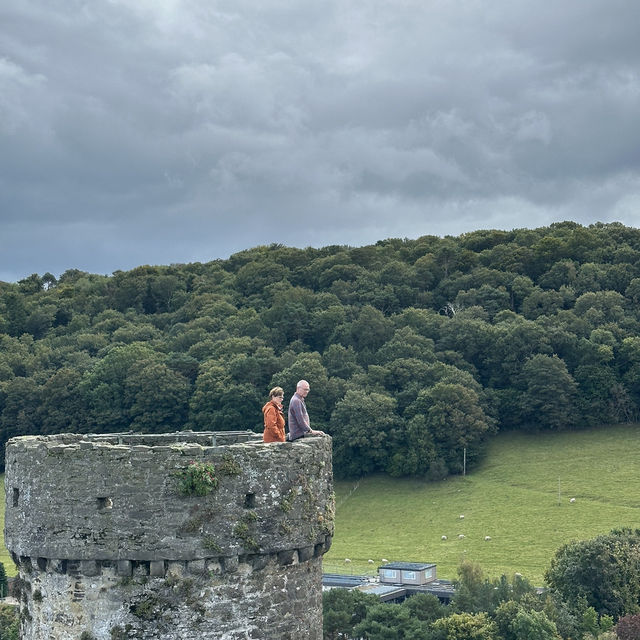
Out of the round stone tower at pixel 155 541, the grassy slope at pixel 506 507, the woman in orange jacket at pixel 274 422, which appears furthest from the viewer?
the grassy slope at pixel 506 507

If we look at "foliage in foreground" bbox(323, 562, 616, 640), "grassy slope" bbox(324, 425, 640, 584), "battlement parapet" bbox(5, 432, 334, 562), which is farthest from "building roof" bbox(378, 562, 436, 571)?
"battlement parapet" bbox(5, 432, 334, 562)

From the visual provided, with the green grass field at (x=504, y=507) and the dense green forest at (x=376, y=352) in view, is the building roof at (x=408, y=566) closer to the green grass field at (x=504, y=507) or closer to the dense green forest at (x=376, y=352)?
the green grass field at (x=504, y=507)

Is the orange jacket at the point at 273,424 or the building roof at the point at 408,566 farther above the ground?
the orange jacket at the point at 273,424

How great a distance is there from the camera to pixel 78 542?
11867mm

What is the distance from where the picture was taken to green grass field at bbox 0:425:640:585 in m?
80.6

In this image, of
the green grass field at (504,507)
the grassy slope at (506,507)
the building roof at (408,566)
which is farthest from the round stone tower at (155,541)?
the green grass field at (504,507)

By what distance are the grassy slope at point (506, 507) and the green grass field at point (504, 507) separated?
0.09 m

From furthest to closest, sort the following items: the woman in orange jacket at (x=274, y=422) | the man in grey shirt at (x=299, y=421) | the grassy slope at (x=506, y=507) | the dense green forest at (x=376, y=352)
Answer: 1. the dense green forest at (x=376, y=352)
2. the grassy slope at (x=506, y=507)
3. the man in grey shirt at (x=299, y=421)
4. the woman in orange jacket at (x=274, y=422)

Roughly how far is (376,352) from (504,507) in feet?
101

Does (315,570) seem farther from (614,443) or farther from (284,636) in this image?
(614,443)

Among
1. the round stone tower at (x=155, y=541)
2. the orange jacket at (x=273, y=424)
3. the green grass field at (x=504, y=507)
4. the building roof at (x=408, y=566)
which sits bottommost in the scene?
the building roof at (x=408, y=566)

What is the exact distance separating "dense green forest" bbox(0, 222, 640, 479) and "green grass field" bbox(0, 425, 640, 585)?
278cm

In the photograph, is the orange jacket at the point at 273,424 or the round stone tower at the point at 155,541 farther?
the orange jacket at the point at 273,424

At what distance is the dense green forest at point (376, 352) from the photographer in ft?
340
